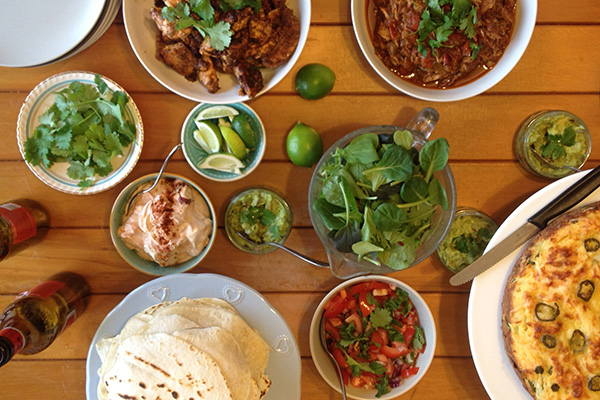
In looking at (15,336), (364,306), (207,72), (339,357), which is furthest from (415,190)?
(15,336)

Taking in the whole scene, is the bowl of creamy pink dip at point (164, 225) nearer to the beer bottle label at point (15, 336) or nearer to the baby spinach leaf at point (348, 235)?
the beer bottle label at point (15, 336)

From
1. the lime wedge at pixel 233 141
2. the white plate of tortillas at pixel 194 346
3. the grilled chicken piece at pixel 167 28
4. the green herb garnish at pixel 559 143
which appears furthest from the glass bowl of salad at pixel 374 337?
the grilled chicken piece at pixel 167 28

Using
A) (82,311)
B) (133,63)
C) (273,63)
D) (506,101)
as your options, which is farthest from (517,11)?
(82,311)

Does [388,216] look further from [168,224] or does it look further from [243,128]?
[168,224]

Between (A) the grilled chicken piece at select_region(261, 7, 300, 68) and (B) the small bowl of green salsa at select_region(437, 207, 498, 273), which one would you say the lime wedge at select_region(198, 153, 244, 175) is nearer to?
(A) the grilled chicken piece at select_region(261, 7, 300, 68)

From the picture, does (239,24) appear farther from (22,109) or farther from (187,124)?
(22,109)

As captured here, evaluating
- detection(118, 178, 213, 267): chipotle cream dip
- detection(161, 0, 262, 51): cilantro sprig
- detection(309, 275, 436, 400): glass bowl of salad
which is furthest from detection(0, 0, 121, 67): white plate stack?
detection(309, 275, 436, 400): glass bowl of salad
